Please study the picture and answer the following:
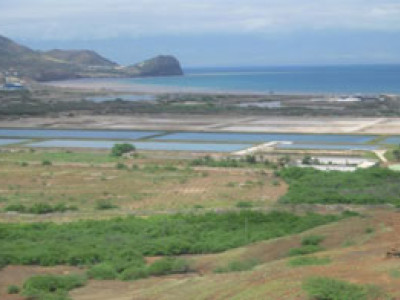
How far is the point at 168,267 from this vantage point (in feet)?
63.8

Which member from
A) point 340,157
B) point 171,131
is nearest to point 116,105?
point 171,131

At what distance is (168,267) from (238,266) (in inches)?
74.4

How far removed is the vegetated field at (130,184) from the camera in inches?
1203

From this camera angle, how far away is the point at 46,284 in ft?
58.4

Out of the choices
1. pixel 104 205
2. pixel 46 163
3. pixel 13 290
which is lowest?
pixel 46 163

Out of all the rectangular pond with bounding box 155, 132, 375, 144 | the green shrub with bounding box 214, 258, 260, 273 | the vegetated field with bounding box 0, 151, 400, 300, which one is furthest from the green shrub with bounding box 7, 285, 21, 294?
the rectangular pond with bounding box 155, 132, 375, 144

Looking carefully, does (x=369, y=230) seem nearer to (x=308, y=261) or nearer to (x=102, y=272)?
(x=308, y=261)

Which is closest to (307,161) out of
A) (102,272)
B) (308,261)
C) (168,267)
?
(168,267)

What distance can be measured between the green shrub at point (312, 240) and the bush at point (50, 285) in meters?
6.40

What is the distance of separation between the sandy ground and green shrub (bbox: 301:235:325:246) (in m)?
35.6

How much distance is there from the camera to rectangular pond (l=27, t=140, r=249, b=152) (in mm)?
47656

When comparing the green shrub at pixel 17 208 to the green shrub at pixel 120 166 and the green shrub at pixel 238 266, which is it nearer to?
the green shrub at pixel 120 166

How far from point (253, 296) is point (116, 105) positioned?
7055 cm

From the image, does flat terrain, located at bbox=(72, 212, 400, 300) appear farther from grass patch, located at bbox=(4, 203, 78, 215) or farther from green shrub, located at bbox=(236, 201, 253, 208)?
grass patch, located at bbox=(4, 203, 78, 215)
